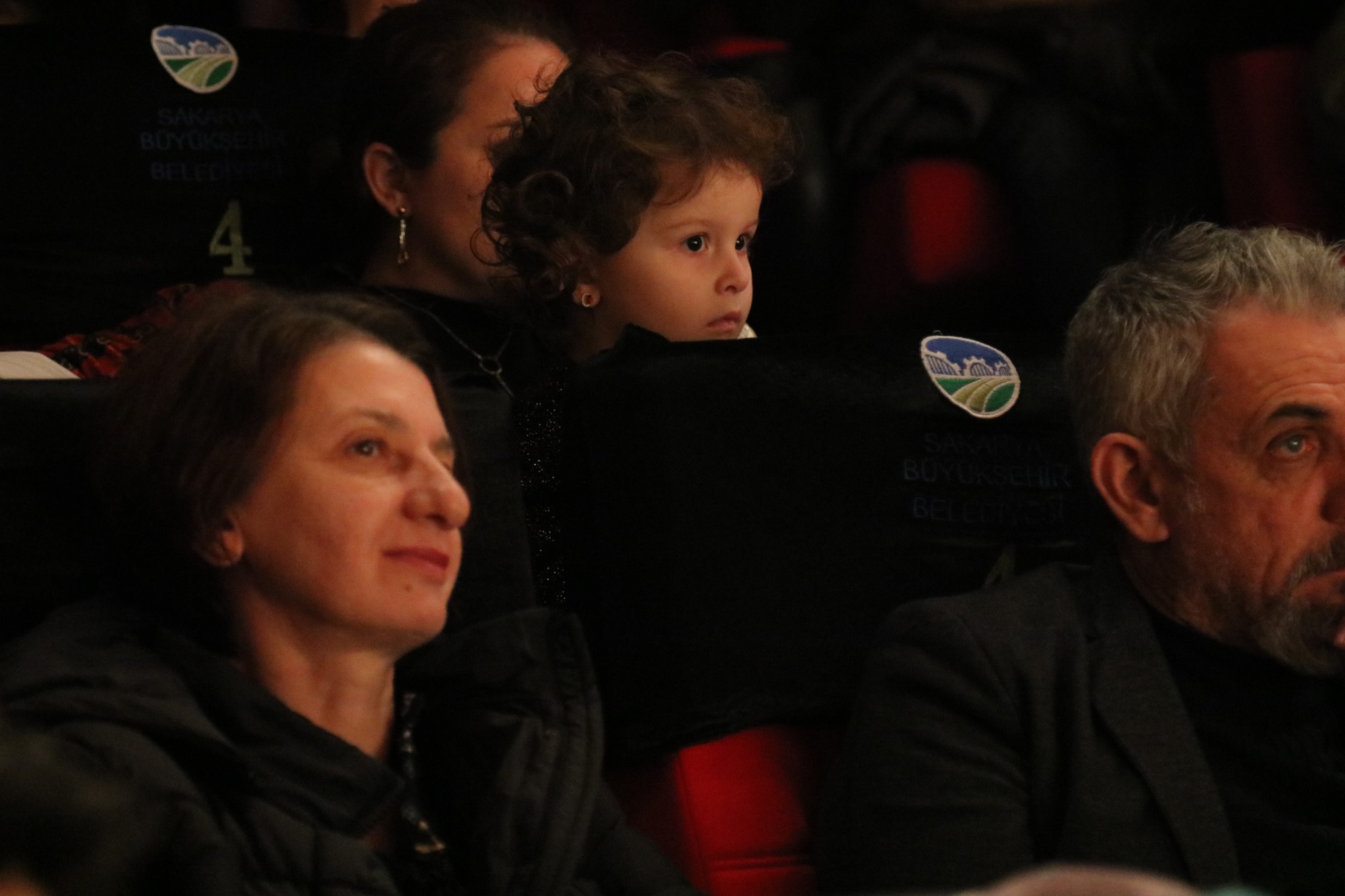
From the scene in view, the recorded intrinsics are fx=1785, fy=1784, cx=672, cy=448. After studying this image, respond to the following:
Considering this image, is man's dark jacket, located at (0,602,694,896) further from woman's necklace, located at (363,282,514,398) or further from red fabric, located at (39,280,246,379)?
woman's necklace, located at (363,282,514,398)

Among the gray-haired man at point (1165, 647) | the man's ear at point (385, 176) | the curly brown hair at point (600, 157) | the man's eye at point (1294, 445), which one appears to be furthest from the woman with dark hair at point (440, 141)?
the man's eye at point (1294, 445)

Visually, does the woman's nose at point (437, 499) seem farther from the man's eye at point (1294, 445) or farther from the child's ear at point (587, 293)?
the man's eye at point (1294, 445)

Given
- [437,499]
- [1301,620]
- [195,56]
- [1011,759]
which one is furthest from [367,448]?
[195,56]

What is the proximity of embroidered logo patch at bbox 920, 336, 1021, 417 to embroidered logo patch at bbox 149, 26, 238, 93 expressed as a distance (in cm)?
109

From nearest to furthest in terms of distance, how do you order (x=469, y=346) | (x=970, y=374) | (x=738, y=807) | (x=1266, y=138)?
(x=738, y=807) → (x=970, y=374) → (x=469, y=346) → (x=1266, y=138)

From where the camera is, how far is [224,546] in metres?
1.36

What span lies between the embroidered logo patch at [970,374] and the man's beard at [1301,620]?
28cm

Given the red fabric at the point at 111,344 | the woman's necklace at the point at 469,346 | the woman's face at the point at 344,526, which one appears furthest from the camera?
the woman's necklace at the point at 469,346

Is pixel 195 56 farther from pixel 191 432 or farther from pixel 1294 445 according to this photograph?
pixel 1294 445

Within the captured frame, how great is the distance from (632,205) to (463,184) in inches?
14.0

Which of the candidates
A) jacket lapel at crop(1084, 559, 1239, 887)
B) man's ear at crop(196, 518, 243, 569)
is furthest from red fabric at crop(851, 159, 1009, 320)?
man's ear at crop(196, 518, 243, 569)

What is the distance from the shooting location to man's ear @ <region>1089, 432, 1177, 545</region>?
1.62 metres

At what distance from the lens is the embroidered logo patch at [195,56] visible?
2283mm

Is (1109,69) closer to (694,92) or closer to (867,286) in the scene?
(867,286)
